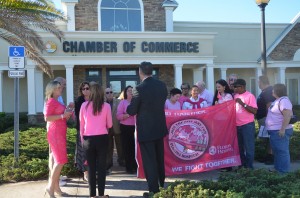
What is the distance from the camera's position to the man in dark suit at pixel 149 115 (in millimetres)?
5195

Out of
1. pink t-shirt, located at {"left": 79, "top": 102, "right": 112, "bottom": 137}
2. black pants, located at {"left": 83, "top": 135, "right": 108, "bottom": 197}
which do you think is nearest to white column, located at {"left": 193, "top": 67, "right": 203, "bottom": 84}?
pink t-shirt, located at {"left": 79, "top": 102, "right": 112, "bottom": 137}

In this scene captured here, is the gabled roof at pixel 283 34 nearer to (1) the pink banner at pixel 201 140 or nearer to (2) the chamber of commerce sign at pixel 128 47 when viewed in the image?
(2) the chamber of commerce sign at pixel 128 47

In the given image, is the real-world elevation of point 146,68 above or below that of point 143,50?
below

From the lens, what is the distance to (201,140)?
22.3ft

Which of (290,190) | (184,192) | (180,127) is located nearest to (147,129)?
(184,192)

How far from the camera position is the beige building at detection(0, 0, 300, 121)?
1781cm

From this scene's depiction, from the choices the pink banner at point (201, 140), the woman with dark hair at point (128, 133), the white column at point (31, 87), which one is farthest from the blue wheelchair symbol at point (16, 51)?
the white column at point (31, 87)

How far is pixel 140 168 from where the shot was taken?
6.36 metres

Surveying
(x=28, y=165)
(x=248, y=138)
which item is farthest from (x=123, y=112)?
(x=248, y=138)

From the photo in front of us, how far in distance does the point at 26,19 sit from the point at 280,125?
789 centimetres

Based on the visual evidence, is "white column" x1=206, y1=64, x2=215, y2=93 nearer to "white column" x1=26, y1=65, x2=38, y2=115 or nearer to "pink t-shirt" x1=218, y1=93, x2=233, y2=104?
"white column" x1=26, y1=65, x2=38, y2=115

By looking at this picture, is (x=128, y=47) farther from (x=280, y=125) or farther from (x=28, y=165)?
(x=280, y=125)

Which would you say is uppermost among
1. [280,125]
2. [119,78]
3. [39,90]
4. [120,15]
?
[120,15]

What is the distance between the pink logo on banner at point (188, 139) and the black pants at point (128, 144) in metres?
0.78
